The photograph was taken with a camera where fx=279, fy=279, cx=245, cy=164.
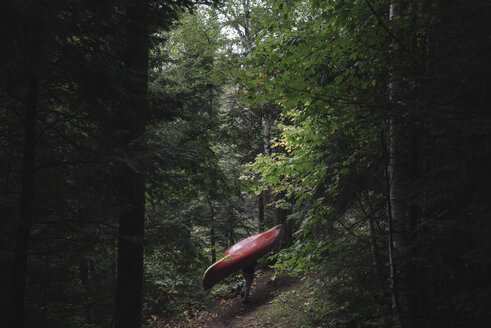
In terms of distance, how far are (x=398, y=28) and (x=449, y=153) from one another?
5.69 feet

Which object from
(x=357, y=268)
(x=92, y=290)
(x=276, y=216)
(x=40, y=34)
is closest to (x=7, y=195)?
(x=40, y=34)

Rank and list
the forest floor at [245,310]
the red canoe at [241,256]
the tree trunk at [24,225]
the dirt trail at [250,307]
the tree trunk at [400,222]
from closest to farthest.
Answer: the tree trunk at [24,225] < the tree trunk at [400,222] < the forest floor at [245,310] < the dirt trail at [250,307] < the red canoe at [241,256]

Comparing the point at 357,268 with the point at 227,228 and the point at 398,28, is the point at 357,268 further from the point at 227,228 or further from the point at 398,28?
the point at 227,228

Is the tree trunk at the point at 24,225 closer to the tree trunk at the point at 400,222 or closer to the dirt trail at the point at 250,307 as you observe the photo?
the tree trunk at the point at 400,222

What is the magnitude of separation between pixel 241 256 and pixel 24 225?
7132 mm

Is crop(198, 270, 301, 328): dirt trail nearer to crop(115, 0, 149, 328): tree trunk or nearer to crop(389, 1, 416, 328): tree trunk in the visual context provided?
crop(115, 0, 149, 328): tree trunk

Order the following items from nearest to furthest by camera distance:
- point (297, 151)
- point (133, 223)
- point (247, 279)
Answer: point (133, 223) → point (297, 151) → point (247, 279)

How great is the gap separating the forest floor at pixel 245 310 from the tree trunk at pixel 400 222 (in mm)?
4257

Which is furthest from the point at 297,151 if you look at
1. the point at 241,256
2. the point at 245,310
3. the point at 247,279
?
the point at 245,310

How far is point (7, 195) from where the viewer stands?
3.31 meters

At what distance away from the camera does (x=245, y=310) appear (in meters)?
8.90

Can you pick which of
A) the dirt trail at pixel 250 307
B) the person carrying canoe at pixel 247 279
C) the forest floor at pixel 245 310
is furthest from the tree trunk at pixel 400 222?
the person carrying canoe at pixel 247 279

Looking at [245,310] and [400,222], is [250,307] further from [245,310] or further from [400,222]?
[400,222]

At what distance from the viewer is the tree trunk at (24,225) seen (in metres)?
2.73
